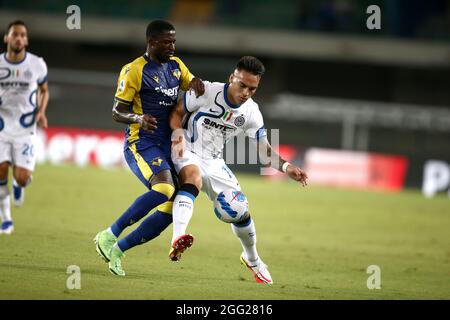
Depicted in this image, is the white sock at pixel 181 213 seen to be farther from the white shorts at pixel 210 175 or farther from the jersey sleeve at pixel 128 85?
the jersey sleeve at pixel 128 85

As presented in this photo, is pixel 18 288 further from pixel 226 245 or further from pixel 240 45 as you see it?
pixel 240 45

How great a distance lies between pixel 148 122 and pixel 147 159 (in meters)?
0.52

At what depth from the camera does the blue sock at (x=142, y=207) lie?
8.65m

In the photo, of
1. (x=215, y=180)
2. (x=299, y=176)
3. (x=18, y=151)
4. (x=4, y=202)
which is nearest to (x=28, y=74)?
(x=18, y=151)

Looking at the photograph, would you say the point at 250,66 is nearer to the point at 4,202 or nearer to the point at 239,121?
the point at 239,121

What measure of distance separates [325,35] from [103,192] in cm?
1476

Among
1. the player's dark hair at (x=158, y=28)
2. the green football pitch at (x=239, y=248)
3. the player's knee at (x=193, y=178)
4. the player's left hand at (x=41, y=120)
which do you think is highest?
the player's dark hair at (x=158, y=28)

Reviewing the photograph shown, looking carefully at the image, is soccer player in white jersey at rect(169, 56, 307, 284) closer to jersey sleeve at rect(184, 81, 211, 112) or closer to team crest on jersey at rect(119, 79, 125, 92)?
jersey sleeve at rect(184, 81, 211, 112)

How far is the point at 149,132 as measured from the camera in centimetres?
905

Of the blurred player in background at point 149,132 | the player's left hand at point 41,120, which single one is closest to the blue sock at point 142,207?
the blurred player in background at point 149,132

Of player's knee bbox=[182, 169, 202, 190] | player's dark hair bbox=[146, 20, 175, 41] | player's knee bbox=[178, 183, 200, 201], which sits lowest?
player's knee bbox=[178, 183, 200, 201]

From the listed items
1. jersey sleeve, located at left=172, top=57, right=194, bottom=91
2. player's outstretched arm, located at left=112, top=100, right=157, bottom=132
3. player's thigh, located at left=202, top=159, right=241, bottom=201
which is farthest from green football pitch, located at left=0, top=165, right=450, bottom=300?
jersey sleeve, located at left=172, top=57, right=194, bottom=91

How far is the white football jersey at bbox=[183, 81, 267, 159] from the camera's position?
29.7 feet

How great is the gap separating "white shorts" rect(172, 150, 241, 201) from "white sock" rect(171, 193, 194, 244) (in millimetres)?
435
